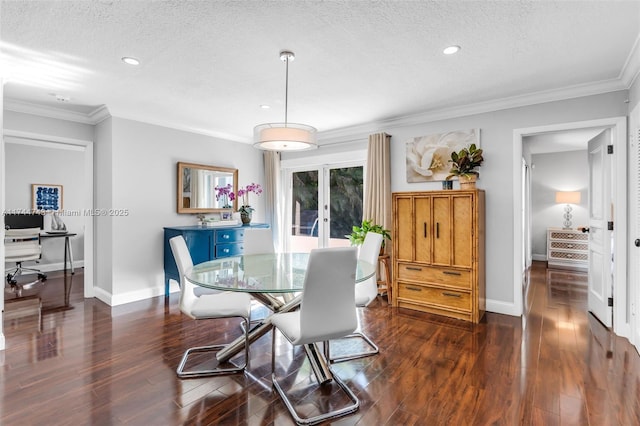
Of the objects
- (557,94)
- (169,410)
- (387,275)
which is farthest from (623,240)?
(169,410)

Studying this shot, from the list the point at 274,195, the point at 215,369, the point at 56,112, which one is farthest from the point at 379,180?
the point at 56,112

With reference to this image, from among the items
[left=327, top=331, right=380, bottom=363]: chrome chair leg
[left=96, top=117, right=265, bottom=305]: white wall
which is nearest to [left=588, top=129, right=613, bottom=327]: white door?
[left=327, top=331, right=380, bottom=363]: chrome chair leg

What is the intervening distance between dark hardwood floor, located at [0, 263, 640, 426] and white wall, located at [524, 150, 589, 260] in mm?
4116

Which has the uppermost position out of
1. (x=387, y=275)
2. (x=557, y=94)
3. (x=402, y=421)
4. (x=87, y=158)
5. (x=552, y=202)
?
(x=557, y=94)

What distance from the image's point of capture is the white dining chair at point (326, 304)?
75.2 inches

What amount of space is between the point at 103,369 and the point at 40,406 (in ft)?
1.54

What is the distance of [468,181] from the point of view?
3.68 metres

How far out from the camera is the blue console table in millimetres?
4297

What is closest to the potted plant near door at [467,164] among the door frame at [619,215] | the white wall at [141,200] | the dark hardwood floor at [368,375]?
the door frame at [619,215]

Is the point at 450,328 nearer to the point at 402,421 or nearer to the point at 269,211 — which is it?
the point at 402,421

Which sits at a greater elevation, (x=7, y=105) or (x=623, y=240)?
(x=7, y=105)

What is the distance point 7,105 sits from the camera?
146 inches

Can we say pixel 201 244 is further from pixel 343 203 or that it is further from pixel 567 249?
pixel 567 249

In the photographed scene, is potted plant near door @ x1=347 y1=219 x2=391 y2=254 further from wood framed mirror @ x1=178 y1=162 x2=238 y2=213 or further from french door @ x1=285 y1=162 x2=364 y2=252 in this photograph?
wood framed mirror @ x1=178 y1=162 x2=238 y2=213
